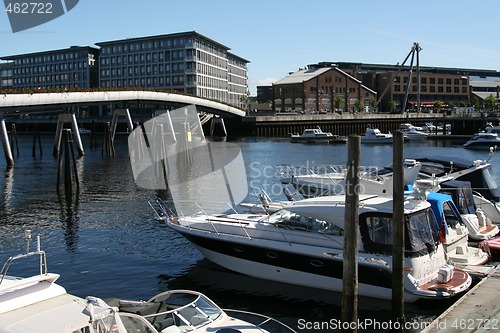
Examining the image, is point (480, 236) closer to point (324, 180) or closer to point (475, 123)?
point (324, 180)

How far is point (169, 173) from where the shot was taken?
2224 inches

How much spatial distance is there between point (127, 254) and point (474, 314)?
47.6 feet

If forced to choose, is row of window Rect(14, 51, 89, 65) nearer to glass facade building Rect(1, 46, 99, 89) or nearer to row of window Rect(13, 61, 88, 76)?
glass facade building Rect(1, 46, 99, 89)

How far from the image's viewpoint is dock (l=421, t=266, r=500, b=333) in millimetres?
12852

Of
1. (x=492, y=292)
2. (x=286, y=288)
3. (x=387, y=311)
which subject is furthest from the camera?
(x=286, y=288)

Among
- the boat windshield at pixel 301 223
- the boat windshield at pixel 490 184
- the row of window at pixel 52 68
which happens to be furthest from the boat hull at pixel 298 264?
the row of window at pixel 52 68

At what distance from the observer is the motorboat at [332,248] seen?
17.0 m

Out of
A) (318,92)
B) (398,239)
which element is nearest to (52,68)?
(318,92)

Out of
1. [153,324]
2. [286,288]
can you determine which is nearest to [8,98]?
[286,288]

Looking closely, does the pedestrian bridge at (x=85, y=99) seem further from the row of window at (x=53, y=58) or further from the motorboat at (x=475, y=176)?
the row of window at (x=53, y=58)

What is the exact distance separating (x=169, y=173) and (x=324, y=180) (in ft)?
95.6

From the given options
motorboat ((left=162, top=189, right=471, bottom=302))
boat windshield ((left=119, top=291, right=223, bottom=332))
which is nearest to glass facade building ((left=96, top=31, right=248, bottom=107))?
motorboat ((left=162, top=189, right=471, bottom=302))

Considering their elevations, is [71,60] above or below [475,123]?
above

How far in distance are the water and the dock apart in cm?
194
